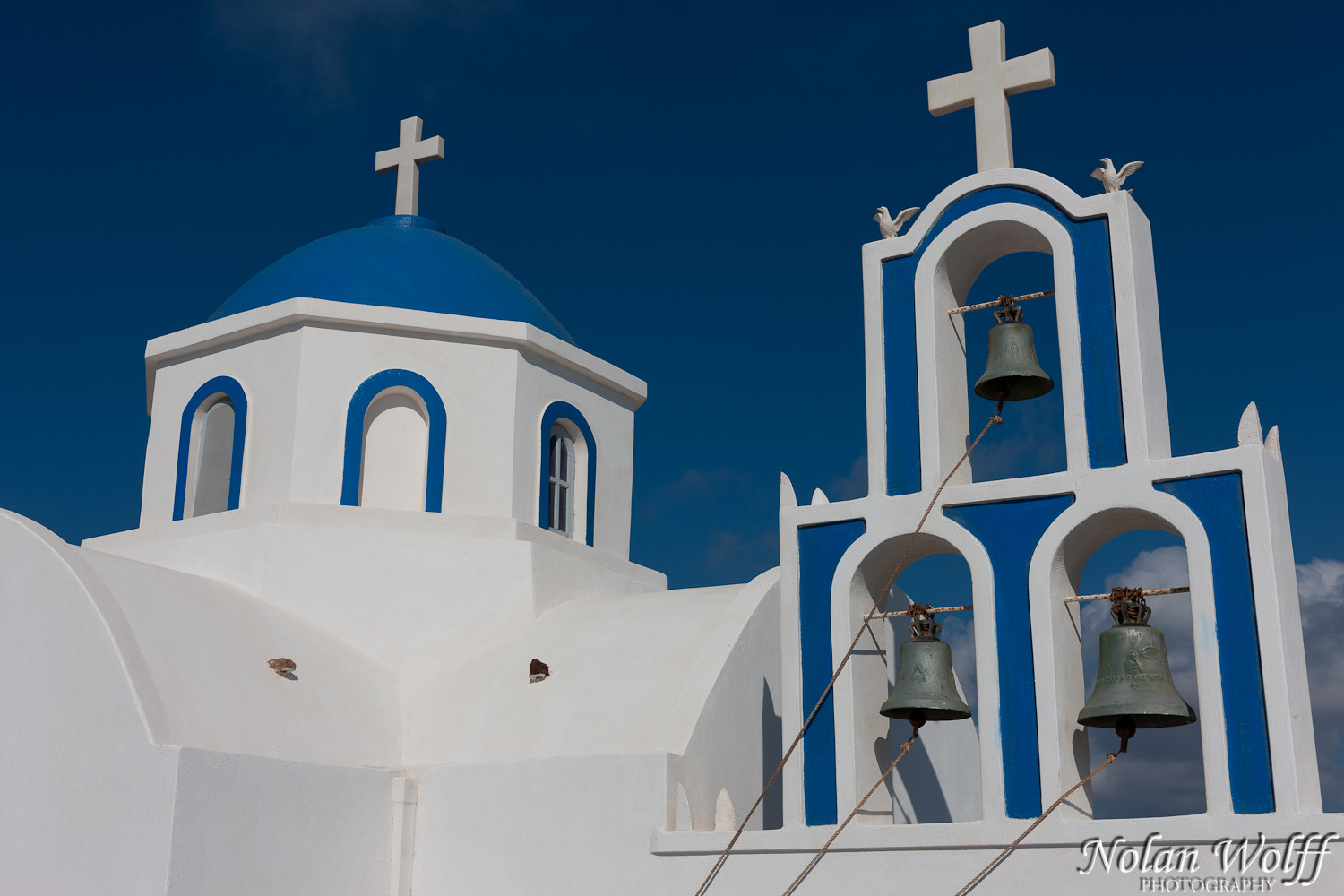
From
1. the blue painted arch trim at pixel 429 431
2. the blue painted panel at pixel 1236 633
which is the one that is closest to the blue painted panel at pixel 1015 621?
the blue painted panel at pixel 1236 633

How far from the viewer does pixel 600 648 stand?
887 centimetres

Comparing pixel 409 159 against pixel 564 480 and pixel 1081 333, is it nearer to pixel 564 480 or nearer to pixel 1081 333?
pixel 564 480

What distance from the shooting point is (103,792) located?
727cm

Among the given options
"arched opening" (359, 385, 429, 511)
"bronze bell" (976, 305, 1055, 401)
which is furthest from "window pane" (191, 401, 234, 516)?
"bronze bell" (976, 305, 1055, 401)

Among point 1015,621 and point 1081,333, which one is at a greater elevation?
point 1081,333

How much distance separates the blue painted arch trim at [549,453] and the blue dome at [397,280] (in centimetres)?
76

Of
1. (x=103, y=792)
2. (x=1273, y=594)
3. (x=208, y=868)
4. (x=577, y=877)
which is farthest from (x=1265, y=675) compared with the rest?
(x=103, y=792)

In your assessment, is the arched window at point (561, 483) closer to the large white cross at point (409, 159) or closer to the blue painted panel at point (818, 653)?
the large white cross at point (409, 159)

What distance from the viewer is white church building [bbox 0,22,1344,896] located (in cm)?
636

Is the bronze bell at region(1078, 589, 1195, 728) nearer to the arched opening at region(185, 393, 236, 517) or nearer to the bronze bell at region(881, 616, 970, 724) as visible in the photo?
the bronze bell at region(881, 616, 970, 724)

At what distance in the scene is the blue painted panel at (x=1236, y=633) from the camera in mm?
5918

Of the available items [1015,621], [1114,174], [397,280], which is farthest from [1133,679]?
[397,280]

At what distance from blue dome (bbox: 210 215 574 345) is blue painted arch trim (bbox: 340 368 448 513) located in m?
0.65

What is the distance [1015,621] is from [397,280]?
6.20 metres
